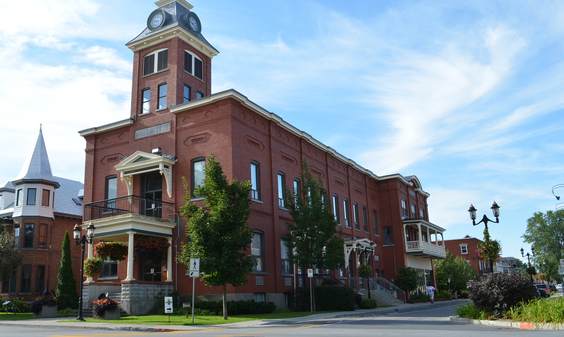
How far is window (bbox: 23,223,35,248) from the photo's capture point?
40.8 metres

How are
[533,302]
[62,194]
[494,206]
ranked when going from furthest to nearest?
[62,194] < [494,206] < [533,302]

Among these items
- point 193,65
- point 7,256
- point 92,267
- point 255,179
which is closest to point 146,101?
point 193,65

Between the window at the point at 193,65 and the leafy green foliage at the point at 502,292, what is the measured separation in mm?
21701

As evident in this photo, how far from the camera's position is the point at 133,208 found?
2872cm

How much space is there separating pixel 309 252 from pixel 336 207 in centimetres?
1205

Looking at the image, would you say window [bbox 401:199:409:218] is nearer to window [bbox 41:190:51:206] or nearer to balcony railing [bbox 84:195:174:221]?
balcony railing [bbox 84:195:174:221]

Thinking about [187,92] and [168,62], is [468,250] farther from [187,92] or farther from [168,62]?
[168,62]

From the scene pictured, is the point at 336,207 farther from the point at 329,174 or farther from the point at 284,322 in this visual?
the point at 284,322

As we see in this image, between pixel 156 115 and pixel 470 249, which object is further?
pixel 470 249

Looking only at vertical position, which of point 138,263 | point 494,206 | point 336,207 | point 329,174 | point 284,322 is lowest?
point 284,322

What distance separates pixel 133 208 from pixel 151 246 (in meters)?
4.05

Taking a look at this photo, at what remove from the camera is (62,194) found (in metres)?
47.0

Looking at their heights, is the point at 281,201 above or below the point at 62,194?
below

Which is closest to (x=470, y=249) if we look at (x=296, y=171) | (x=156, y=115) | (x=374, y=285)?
(x=374, y=285)
